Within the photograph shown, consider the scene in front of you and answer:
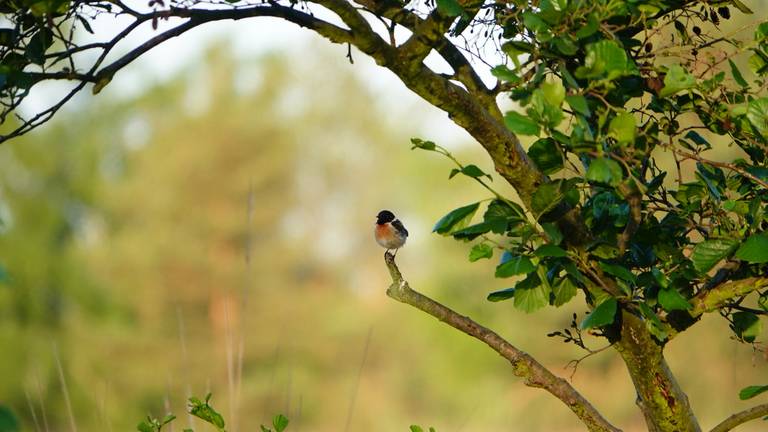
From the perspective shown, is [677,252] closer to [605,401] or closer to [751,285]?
[751,285]

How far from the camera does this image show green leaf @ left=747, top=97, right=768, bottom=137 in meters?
1.83

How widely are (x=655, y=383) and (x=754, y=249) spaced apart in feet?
1.40

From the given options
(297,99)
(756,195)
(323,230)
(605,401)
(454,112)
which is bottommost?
(756,195)

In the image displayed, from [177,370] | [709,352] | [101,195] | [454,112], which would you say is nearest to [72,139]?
[101,195]

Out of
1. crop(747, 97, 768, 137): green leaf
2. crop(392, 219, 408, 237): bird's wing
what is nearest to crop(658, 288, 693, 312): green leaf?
crop(747, 97, 768, 137): green leaf

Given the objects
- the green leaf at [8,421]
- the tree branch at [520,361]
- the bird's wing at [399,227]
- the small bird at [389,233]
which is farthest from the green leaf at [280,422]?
the bird's wing at [399,227]

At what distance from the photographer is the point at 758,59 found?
2.02 m

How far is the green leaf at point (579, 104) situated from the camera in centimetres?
149

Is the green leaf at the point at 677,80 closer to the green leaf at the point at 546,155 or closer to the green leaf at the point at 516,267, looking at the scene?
the green leaf at the point at 546,155

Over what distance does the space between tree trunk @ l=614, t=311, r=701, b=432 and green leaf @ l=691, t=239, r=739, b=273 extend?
0.24 metres

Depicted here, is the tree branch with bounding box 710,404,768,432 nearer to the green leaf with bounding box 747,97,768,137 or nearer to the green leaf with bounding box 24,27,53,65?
the green leaf with bounding box 747,97,768,137

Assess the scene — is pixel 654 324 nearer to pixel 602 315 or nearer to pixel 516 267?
pixel 602 315

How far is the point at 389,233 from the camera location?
460 centimetres

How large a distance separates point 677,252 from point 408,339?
21431 millimetres
